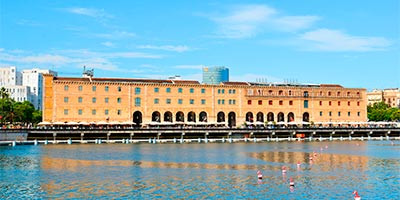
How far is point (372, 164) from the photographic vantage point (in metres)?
59.8

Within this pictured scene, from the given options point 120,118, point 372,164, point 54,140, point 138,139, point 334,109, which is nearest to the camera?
point 372,164

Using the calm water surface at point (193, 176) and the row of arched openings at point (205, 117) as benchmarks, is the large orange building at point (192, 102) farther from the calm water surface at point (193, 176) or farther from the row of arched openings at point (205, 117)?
the calm water surface at point (193, 176)

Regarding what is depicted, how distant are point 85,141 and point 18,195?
206ft

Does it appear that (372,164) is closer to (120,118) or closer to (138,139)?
(138,139)

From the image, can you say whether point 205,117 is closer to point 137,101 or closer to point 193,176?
point 137,101

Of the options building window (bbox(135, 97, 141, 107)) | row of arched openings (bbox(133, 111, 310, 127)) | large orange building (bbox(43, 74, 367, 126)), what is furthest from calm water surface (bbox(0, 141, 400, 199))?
row of arched openings (bbox(133, 111, 310, 127))

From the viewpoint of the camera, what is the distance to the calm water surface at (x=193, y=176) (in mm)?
39375

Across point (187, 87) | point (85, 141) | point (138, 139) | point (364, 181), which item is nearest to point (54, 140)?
point (85, 141)

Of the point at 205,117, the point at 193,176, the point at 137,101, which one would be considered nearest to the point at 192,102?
the point at 205,117

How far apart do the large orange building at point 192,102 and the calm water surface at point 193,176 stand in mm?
42403

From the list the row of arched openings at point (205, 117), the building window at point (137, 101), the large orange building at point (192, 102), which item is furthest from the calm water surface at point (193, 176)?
the row of arched openings at point (205, 117)

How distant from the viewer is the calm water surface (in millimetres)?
39375

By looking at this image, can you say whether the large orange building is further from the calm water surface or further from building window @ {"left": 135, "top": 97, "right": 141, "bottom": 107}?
the calm water surface

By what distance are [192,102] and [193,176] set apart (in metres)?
73.5
